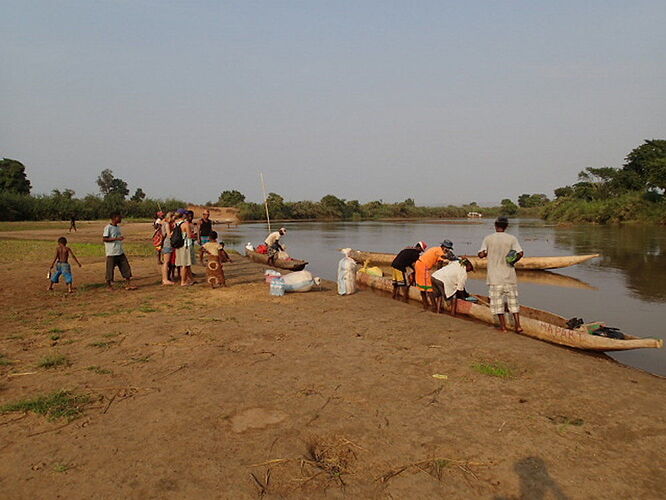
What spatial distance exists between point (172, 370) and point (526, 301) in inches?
412

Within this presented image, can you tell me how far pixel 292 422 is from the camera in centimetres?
389

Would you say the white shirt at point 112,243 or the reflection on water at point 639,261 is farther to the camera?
the reflection on water at point 639,261

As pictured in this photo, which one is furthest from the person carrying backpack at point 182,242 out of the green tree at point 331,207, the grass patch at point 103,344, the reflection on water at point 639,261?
the green tree at point 331,207

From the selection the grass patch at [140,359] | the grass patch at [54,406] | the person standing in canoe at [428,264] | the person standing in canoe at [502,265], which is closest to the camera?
the grass patch at [54,406]

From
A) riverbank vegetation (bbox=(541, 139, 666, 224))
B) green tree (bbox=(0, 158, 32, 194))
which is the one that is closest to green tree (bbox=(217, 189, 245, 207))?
green tree (bbox=(0, 158, 32, 194))

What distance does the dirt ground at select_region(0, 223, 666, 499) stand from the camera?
3031 millimetres

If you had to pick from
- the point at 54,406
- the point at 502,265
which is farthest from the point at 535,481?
the point at 502,265

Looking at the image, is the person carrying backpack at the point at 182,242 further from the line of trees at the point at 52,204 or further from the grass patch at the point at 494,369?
Answer: the line of trees at the point at 52,204

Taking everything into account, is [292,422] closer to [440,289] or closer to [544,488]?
[544,488]

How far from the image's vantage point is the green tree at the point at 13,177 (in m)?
57.2

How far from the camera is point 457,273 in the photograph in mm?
8750

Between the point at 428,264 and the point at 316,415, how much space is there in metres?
5.82

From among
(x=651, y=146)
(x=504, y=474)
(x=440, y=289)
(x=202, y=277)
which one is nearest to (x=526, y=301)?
(x=440, y=289)

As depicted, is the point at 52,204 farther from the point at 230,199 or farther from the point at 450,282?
the point at 450,282
